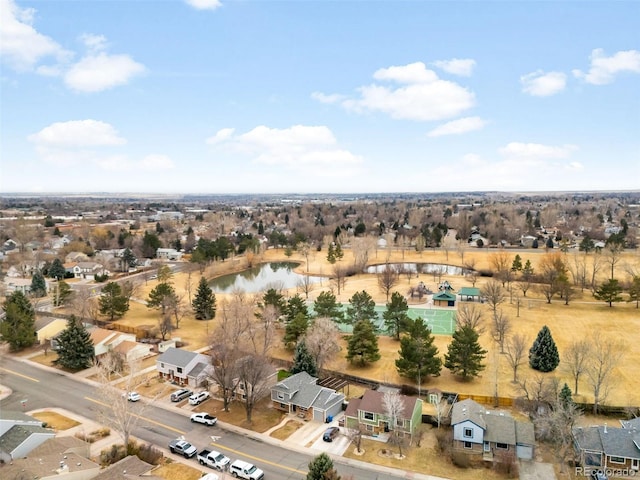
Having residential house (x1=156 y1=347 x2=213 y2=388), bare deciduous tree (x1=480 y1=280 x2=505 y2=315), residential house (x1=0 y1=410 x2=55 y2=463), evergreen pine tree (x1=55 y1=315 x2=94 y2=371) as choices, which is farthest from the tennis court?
residential house (x1=0 y1=410 x2=55 y2=463)

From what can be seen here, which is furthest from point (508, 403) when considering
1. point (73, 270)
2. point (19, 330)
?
point (73, 270)

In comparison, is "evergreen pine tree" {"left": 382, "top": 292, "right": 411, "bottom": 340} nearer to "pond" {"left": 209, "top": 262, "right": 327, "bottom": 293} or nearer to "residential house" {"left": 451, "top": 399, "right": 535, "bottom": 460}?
"residential house" {"left": 451, "top": 399, "right": 535, "bottom": 460}

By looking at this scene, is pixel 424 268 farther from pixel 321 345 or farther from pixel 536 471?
pixel 536 471

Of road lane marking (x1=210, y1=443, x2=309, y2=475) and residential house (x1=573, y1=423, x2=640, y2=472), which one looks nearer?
residential house (x1=573, y1=423, x2=640, y2=472)

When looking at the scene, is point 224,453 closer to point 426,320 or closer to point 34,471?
point 34,471

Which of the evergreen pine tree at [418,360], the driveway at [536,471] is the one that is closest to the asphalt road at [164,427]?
the driveway at [536,471]

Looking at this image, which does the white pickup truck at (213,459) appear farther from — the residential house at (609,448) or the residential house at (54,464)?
the residential house at (609,448)

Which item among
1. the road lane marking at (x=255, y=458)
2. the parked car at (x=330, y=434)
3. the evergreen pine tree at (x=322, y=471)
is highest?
the evergreen pine tree at (x=322, y=471)
